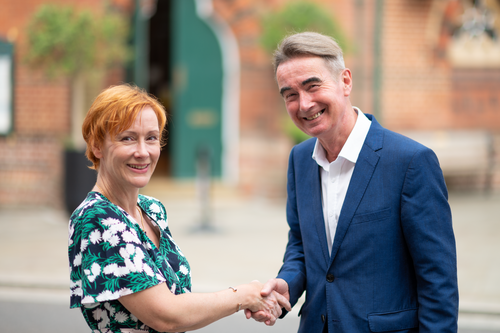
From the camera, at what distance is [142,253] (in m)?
1.99

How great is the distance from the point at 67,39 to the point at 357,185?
7.62m

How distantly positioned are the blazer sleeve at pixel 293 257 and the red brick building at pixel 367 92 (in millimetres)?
8152

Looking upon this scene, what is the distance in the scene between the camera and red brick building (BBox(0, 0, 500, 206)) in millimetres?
10672

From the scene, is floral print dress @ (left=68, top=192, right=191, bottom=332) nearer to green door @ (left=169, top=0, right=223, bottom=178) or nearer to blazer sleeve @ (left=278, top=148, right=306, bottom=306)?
blazer sleeve @ (left=278, top=148, right=306, bottom=306)

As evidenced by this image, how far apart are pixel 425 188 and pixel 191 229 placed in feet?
22.4

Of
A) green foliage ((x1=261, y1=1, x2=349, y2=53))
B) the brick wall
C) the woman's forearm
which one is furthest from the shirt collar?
the brick wall

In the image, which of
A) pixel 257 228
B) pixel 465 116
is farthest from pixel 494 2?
pixel 257 228

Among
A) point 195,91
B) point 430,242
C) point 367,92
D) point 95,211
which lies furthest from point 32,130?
point 430,242

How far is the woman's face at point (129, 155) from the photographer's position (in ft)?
6.91

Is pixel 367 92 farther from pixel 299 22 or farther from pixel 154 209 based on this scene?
pixel 154 209

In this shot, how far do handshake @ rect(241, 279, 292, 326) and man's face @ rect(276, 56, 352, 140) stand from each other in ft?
2.30

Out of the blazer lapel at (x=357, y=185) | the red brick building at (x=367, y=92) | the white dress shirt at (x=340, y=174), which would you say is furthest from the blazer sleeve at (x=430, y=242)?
A: the red brick building at (x=367, y=92)

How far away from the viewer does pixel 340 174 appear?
2359 millimetres

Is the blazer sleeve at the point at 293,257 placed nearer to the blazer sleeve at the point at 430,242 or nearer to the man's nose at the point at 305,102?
the man's nose at the point at 305,102
